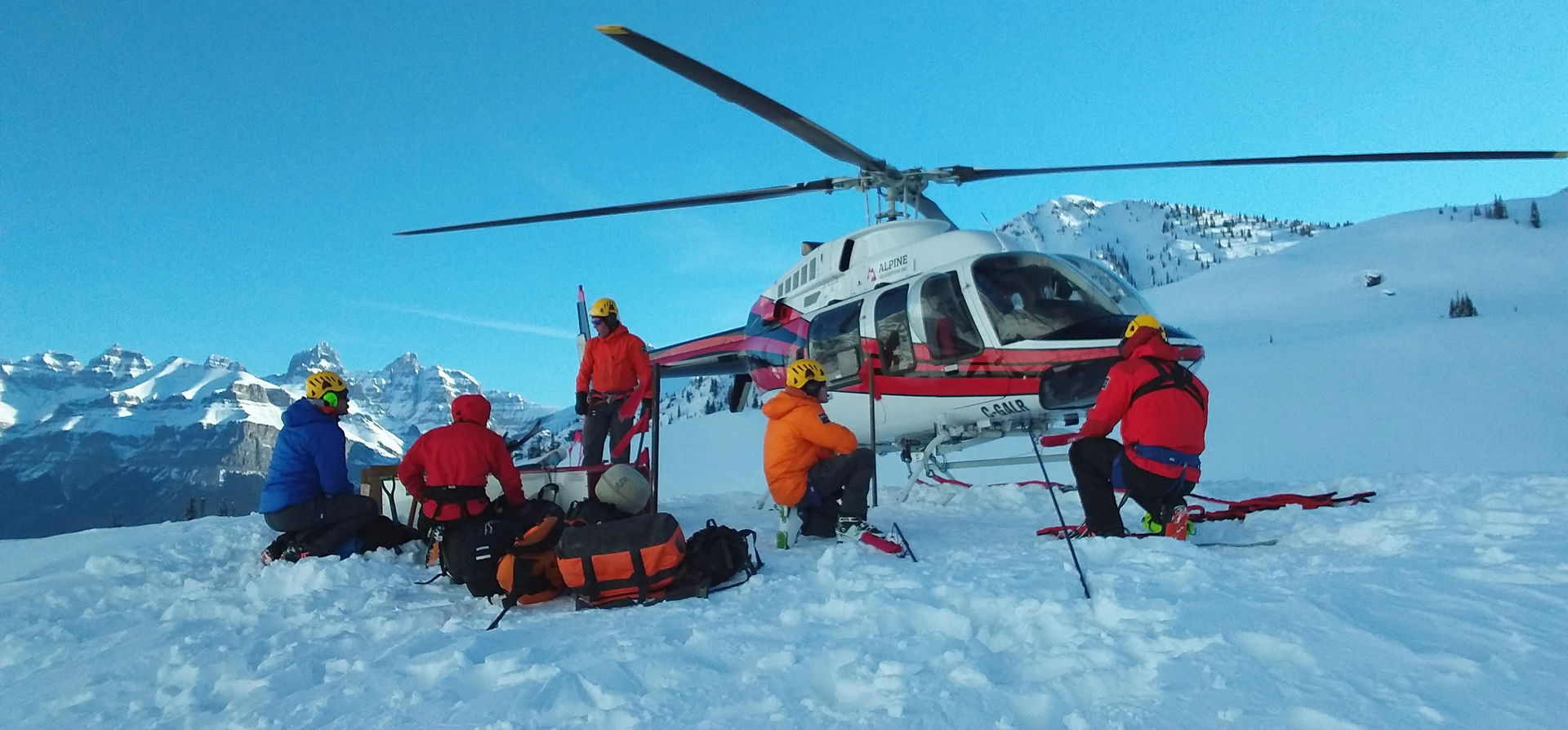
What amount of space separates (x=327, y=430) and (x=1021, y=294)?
18.4 feet

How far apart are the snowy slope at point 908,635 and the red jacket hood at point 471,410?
1058mm

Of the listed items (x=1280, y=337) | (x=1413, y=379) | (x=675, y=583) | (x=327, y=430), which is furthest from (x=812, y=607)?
(x=1280, y=337)

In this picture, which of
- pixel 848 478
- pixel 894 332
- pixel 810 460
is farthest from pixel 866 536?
pixel 894 332

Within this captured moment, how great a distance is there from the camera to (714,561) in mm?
4234

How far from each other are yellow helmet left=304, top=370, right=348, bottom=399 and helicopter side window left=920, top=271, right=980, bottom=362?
4856 mm

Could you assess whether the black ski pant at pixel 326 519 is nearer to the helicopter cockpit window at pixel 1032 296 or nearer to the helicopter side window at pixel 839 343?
the helicopter side window at pixel 839 343

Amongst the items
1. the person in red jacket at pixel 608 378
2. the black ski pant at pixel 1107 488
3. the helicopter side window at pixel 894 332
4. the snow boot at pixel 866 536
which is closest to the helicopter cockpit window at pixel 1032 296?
the helicopter side window at pixel 894 332

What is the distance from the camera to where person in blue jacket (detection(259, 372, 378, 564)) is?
18.0ft

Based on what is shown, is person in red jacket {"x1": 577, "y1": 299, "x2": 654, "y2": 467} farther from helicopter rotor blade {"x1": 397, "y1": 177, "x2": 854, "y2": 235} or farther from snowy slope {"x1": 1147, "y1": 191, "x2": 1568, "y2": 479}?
snowy slope {"x1": 1147, "y1": 191, "x2": 1568, "y2": 479}

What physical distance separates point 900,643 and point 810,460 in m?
2.79

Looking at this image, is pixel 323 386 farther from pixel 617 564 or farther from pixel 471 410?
pixel 617 564

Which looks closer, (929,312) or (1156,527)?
(1156,527)

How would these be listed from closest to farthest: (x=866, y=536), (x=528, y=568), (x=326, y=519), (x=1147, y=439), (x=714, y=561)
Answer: (x=528, y=568) < (x=714, y=561) < (x=1147, y=439) < (x=866, y=536) < (x=326, y=519)

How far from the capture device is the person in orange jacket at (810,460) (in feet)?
18.0
